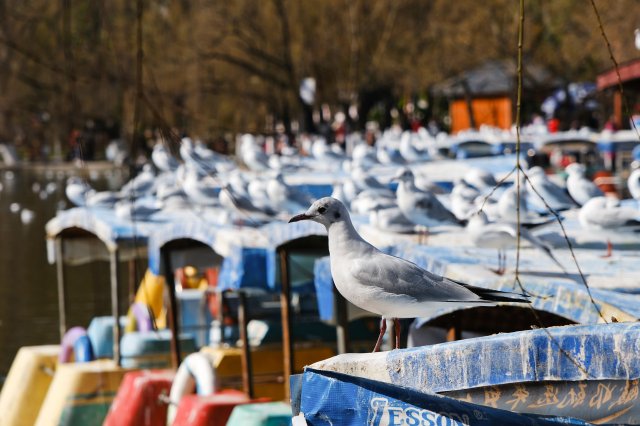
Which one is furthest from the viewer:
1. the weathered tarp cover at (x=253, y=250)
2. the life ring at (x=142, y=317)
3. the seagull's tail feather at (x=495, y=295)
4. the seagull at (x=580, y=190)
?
the life ring at (x=142, y=317)

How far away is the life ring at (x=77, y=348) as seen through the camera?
1185cm

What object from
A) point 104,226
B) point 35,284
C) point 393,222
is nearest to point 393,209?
point 393,222

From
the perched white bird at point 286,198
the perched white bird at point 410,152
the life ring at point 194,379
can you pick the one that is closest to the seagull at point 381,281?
the life ring at point 194,379

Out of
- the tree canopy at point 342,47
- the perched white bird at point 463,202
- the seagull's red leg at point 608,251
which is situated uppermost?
the tree canopy at point 342,47

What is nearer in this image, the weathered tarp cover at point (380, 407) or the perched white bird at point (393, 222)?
the weathered tarp cover at point (380, 407)

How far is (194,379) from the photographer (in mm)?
9883

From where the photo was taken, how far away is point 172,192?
48.1 ft

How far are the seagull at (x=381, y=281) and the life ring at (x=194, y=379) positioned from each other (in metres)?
4.72

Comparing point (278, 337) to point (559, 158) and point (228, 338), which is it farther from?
point (559, 158)

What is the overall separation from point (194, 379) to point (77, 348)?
241 centimetres

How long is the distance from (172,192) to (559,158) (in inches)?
541

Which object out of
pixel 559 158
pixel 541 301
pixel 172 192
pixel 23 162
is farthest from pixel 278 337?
pixel 23 162

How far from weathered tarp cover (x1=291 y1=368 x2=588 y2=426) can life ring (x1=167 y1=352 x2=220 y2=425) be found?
539 cm

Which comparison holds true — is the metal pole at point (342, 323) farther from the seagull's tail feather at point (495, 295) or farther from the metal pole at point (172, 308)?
the seagull's tail feather at point (495, 295)
